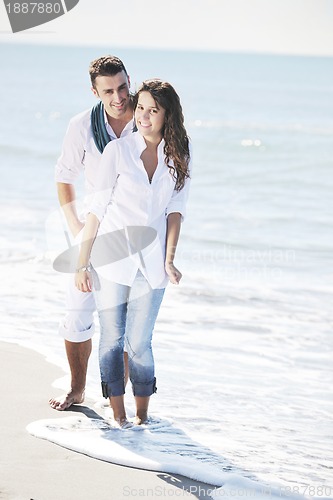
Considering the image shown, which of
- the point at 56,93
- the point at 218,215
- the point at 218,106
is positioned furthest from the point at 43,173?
the point at 56,93

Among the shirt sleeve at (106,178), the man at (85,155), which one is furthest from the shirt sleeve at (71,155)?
the shirt sleeve at (106,178)

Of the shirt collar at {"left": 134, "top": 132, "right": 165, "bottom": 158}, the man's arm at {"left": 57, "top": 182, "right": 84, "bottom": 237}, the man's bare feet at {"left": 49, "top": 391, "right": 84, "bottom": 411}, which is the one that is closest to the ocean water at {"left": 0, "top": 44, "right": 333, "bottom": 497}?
the man's bare feet at {"left": 49, "top": 391, "right": 84, "bottom": 411}

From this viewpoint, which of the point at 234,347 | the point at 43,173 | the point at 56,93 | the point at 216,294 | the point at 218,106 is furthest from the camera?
the point at 56,93

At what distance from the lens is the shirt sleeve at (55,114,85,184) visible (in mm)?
3904

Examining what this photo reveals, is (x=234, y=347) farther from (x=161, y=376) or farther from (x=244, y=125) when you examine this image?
(x=244, y=125)

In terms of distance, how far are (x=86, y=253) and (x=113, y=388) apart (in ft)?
1.85

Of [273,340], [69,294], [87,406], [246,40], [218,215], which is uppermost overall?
[69,294]

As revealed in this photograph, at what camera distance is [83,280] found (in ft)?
12.4

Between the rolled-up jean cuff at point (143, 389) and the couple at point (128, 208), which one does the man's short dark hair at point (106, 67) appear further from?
the rolled-up jean cuff at point (143, 389)

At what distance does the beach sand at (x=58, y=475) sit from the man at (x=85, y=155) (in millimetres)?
252

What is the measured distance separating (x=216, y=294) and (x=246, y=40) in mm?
48152

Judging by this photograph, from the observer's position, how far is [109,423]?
3.97 meters

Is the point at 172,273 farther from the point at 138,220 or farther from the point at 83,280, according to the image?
the point at 83,280

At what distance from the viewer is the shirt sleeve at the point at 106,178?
144 inches
